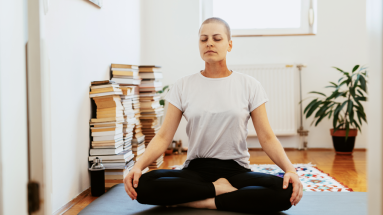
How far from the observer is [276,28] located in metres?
4.15

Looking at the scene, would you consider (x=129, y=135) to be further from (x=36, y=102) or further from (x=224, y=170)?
(x=36, y=102)

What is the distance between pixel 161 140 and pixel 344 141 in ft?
8.80

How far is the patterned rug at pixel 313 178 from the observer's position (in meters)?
2.38

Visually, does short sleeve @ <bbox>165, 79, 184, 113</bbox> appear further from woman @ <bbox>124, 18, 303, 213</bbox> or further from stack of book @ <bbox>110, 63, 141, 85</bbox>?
stack of book @ <bbox>110, 63, 141, 85</bbox>

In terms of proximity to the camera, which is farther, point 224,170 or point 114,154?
point 114,154

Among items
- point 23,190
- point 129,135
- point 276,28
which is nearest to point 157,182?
point 23,190

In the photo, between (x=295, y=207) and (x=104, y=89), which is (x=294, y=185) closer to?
(x=295, y=207)

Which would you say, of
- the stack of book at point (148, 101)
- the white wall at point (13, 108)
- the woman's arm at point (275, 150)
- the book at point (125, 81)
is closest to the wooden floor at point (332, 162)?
the stack of book at point (148, 101)

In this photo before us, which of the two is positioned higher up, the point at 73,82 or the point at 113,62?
the point at 113,62

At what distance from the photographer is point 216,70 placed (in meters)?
1.76

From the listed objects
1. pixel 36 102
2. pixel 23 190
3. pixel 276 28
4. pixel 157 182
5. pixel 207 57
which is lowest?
pixel 157 182

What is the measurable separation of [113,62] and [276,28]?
2096 millimetres

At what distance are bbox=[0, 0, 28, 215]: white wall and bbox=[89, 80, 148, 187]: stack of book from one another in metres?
1.56

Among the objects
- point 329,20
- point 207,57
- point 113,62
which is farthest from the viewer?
point 329,20
